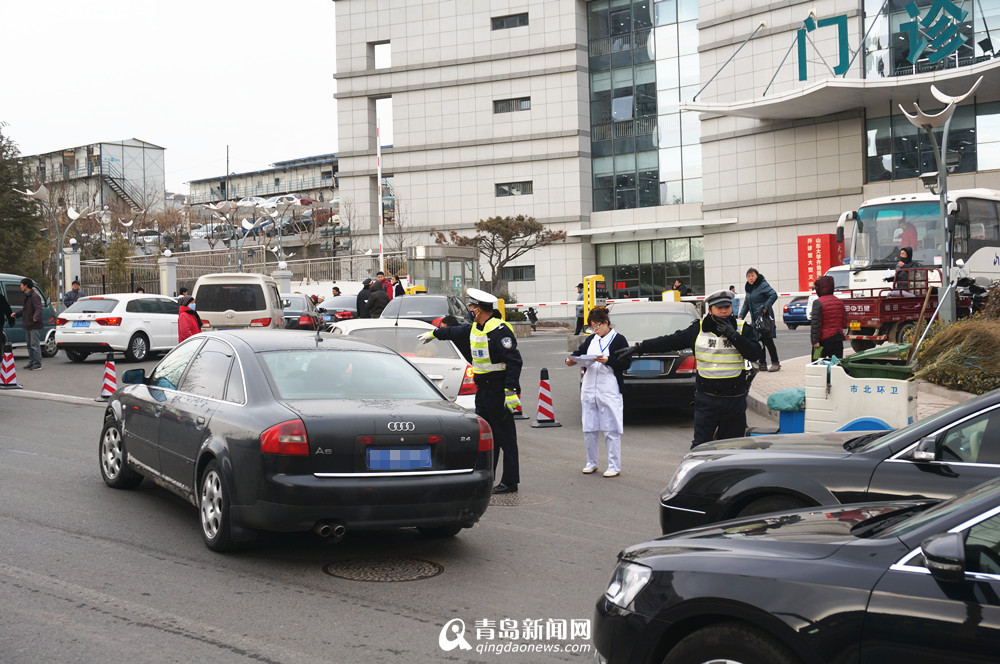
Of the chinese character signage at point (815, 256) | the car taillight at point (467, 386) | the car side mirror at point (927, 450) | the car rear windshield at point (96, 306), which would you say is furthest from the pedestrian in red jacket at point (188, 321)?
the chinese character signage at point (815, 256)

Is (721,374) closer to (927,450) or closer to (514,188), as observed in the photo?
(927,450)

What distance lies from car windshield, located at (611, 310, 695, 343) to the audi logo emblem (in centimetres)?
819

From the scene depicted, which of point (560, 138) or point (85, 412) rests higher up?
point (560, 138)

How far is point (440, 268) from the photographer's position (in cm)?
3456

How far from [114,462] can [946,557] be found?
7528 mm

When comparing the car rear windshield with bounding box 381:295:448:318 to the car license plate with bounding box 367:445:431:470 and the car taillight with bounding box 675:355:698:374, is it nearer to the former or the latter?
the car taillight with bounding box 675:355:698:374

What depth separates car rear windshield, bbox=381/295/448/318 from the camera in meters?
19.8

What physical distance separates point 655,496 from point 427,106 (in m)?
49.2

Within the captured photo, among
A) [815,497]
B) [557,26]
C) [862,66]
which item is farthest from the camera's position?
[557,26]

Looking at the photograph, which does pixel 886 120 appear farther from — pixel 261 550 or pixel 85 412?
pixel 261 550

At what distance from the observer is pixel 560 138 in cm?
5241

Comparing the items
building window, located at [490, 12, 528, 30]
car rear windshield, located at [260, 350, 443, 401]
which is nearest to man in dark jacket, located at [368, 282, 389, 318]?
car rear windshield, located at [260, 350, 443, 401]

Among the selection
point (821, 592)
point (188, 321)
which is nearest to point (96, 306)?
point (188, 321)

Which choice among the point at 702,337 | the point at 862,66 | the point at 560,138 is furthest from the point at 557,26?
the point at 702,337
